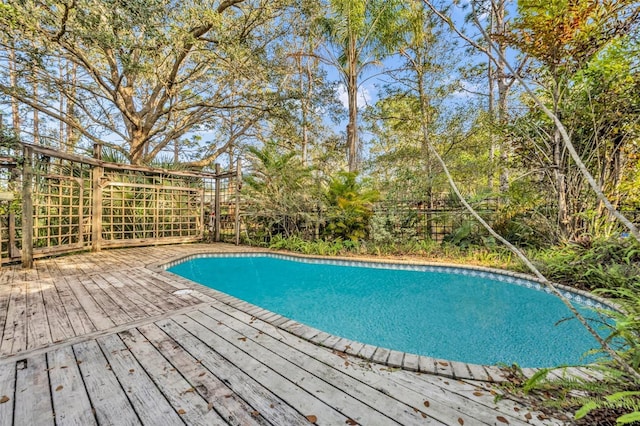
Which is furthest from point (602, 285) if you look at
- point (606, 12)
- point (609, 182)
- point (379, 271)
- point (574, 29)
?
point (606, 12)

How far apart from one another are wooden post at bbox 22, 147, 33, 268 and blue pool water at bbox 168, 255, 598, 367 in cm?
205

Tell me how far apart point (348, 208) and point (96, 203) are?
552cm

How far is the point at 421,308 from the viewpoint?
3.73 metres

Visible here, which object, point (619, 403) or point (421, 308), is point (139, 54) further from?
point (619, 403)

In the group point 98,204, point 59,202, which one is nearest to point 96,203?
point 98,204

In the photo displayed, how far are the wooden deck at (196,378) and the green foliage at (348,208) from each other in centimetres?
459

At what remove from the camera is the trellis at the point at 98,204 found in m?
4.38

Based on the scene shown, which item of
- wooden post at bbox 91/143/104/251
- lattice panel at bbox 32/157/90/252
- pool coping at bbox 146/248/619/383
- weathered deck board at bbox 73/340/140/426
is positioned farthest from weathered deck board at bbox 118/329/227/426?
wooden post at bbox 91/143/104/251

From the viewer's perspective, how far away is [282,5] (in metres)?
7.22

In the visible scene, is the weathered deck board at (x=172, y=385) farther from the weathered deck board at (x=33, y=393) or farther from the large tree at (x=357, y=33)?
the large tree at (x=357, y=33)

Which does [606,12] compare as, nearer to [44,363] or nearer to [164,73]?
[44,363]

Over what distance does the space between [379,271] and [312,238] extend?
2381 millimetres

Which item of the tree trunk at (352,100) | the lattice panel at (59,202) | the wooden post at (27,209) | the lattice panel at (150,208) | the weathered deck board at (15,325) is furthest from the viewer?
the tree trunk at (352,100)

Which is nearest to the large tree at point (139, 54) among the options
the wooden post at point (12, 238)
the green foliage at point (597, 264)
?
the wooden post at point (12, 238)
